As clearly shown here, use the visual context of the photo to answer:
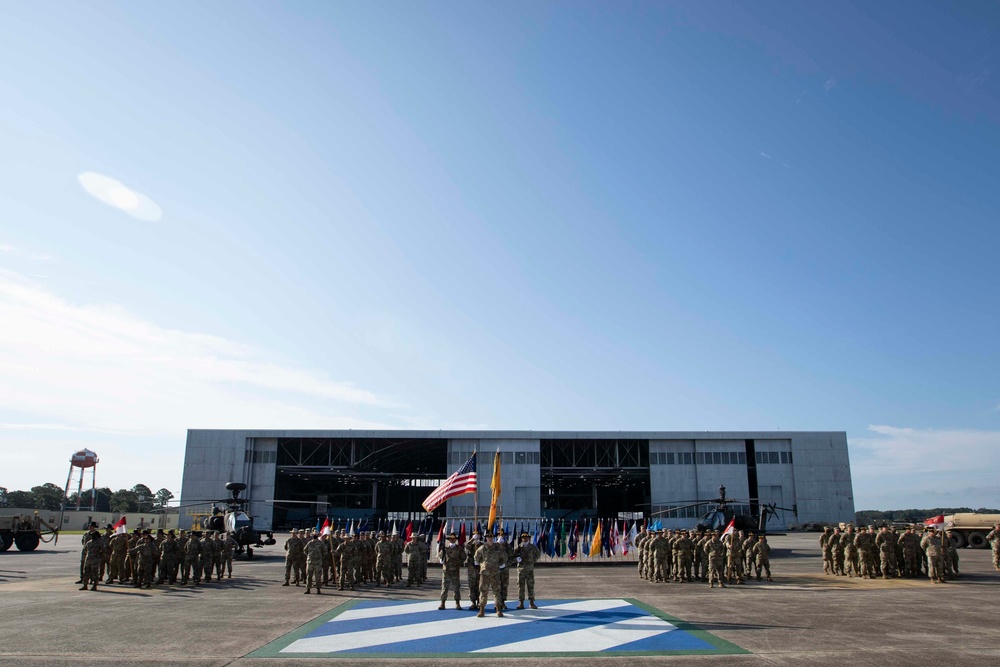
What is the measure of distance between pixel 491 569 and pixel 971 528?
123ft

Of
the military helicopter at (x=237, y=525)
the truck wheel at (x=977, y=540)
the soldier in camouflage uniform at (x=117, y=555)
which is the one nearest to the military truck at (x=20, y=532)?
the military helicopter at (x=237, y=525)

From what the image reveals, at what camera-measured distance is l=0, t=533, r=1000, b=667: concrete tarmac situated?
926 cm

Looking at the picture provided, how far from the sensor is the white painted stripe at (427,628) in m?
10.2

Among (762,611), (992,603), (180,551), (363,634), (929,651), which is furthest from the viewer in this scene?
(180,551)

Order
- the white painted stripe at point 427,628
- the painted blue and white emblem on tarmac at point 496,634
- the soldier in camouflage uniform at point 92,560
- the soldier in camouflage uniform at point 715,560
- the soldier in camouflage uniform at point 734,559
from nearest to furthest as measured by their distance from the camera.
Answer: the painted blue and white emblem on tarmac at point 496,634, the white painted stripe at point 427,628, the soldier in camouflage uniform at point 92,560, the soldier in camouflage uniform at point 715,560, the soldier in camouflage uniform at point 734,559

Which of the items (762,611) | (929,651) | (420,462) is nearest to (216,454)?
(420,462)

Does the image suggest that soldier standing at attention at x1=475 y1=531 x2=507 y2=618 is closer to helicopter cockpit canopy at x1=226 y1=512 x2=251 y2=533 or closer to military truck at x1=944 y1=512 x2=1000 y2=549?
helicopter cockpit canopy at x1=226 y1=512 x2=251 y2=533

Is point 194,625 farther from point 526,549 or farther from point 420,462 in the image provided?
point 420,462

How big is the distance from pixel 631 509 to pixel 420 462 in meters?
24.8

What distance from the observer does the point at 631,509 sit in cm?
7394

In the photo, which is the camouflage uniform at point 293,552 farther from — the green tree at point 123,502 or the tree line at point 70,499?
the green tree at point 123,502

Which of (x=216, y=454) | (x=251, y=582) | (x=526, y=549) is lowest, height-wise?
(x=251, y=582)

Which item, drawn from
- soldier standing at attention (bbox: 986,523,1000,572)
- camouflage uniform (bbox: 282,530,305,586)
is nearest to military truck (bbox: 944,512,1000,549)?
soldier standing at attention (bbox: 986,523,1000,572)

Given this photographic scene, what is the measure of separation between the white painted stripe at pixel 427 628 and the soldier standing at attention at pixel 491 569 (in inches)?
11.5
